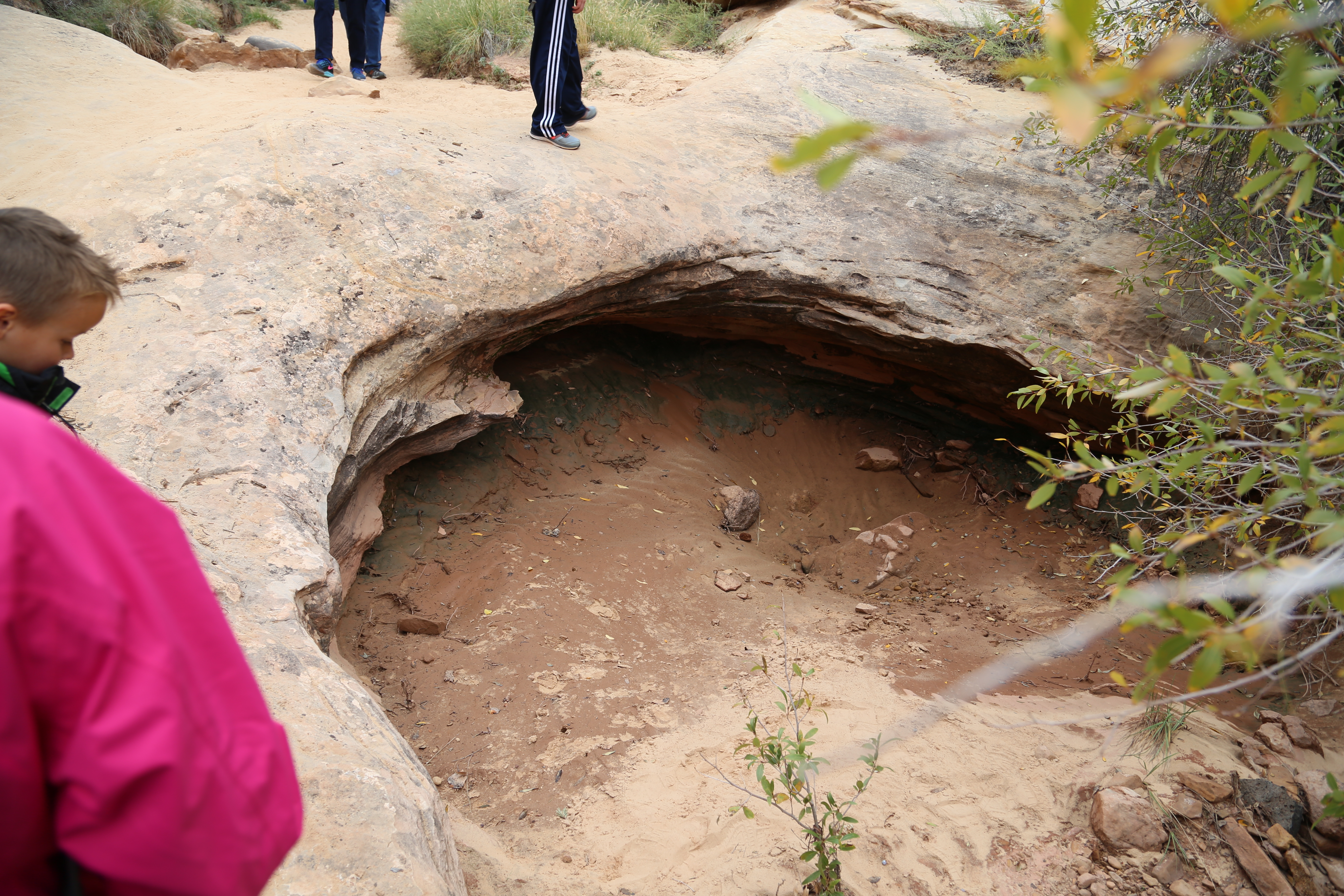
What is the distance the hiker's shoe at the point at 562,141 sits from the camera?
4250 mm

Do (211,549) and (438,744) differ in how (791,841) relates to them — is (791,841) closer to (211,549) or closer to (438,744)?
(438,744)

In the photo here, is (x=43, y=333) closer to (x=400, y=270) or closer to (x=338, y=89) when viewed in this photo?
(x=400, y=270)

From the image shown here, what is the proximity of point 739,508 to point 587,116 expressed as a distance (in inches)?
108

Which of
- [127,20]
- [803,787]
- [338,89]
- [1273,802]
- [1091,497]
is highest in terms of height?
[127,20]

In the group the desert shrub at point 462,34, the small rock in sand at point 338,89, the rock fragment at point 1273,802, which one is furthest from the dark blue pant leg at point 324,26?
the rock fragment at point 1273,802

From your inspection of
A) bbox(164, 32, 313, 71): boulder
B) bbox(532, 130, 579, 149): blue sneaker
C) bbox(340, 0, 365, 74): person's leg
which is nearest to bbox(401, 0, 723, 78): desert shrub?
bbox(340, 0, 365, 74): person's leg

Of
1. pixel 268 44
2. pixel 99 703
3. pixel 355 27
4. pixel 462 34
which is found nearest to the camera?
pixel 99 703

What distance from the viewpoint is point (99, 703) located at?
0.61 metres

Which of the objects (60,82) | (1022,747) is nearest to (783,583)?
(1022,747)

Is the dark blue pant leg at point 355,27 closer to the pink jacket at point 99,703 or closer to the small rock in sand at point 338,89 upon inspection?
the small rock in sand at point 338,89

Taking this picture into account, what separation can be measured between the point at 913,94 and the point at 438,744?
5.07 m

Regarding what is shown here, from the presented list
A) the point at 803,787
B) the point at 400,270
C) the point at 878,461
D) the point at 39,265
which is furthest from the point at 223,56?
the point at 803,787

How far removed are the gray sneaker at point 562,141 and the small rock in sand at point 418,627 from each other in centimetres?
272

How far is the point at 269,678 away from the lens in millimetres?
1837
